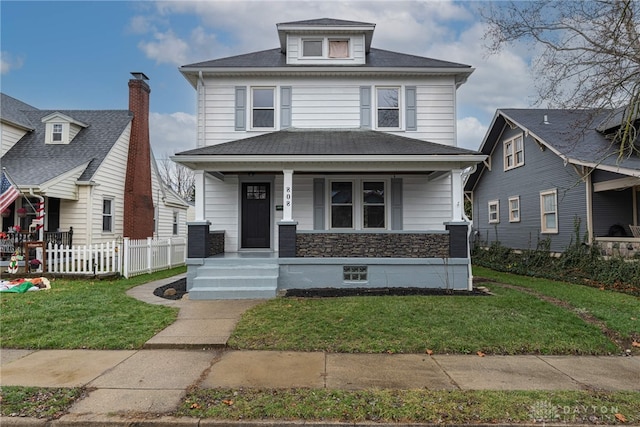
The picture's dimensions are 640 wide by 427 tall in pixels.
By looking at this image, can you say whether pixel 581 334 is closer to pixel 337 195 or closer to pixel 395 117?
pixel 337 195

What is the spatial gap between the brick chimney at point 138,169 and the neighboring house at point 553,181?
55.3 feet

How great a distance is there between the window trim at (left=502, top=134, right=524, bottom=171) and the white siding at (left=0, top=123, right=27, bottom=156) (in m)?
22.1

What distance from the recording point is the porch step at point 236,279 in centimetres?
849

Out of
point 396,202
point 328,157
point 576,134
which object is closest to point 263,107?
point 328,157

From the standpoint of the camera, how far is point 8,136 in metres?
15.1

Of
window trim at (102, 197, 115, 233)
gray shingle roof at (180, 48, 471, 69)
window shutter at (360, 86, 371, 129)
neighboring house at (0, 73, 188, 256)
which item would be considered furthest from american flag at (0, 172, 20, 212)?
window shutter at (360, 86, 371, 129)

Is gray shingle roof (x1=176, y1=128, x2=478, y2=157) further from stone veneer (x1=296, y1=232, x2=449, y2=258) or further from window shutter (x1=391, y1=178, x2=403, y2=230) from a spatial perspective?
stone veneer (x1=296, y1=232, x2=449, y2=258)

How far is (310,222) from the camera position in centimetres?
1168

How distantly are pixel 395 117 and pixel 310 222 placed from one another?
4.47 meters

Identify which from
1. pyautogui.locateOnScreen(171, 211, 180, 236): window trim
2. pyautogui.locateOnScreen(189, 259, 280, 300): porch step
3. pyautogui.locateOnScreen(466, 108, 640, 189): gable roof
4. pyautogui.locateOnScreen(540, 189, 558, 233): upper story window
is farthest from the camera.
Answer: pyautogui.locateOnScreen(171, 211, 180, 236): window trim

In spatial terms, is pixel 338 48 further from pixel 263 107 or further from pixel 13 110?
pixel 13 110

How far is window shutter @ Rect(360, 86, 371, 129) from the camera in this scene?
12.1 metres

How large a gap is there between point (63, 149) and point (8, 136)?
2.09 meters

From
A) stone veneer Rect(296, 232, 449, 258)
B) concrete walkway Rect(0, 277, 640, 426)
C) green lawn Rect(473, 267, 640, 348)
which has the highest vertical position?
stone veneer Rect(296, 232, 449, 258)
